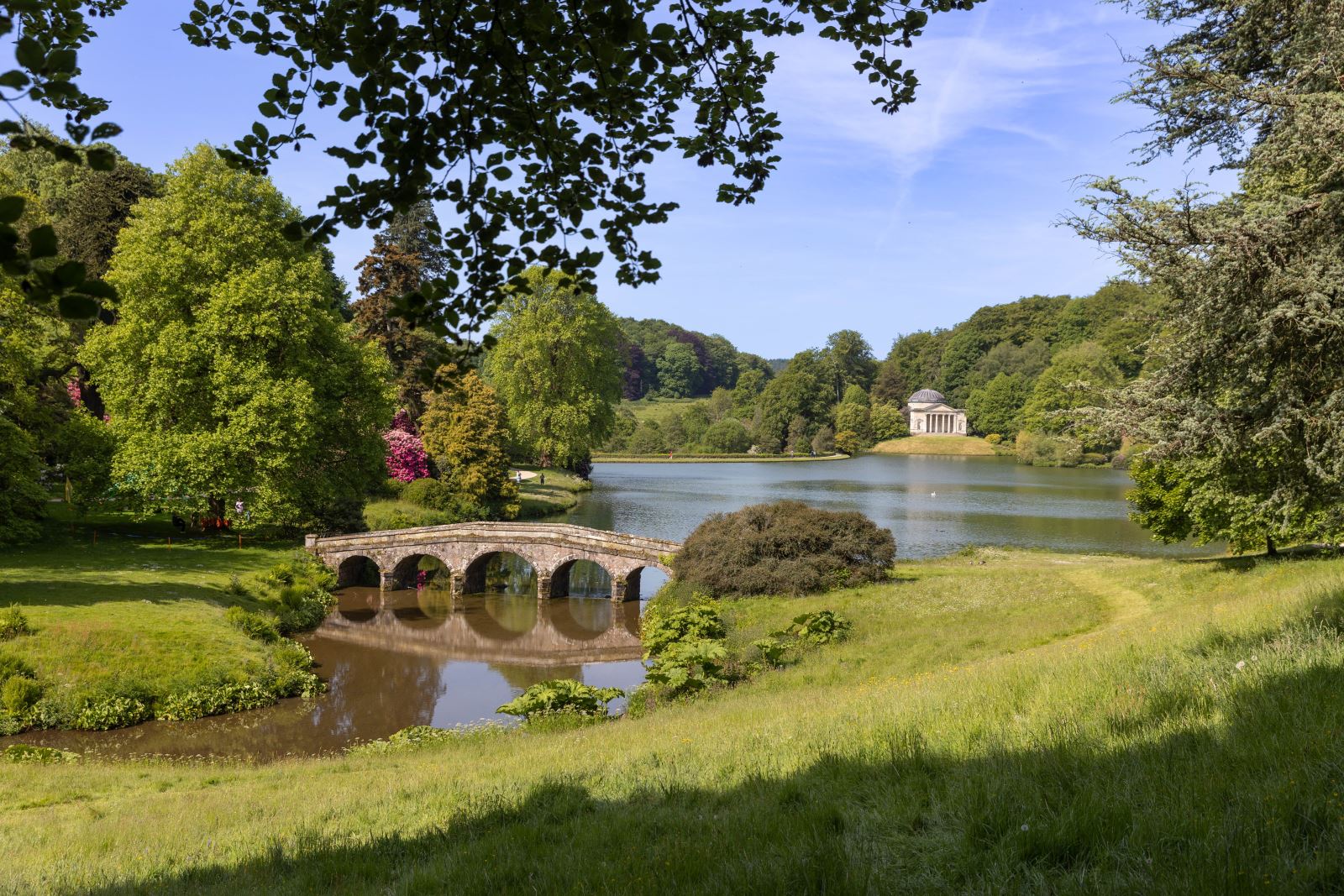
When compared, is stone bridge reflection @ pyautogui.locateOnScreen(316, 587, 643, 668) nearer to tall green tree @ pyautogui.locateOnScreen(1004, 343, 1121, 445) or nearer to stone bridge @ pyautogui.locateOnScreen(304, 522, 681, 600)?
stone bridge @ pyautogui.locateOnScreen(304, 522, 681, 600)

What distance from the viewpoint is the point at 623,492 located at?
59.4m

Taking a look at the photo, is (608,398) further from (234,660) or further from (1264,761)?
(1264,761)

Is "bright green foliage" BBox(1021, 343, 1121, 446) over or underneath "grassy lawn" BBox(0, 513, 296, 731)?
over

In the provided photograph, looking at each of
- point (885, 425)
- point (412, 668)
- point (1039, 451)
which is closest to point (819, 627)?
point (412, 668)

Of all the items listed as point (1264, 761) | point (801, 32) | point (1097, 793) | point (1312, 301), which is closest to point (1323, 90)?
point (1312, 301)

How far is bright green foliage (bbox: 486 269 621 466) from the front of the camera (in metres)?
55.7

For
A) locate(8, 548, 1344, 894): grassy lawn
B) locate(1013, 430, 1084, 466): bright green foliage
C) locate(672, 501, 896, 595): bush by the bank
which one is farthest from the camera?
locate(1013, 430, 1084, 466): bright green foliage

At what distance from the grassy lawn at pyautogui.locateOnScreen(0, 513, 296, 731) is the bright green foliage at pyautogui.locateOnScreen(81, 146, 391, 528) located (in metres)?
2.99

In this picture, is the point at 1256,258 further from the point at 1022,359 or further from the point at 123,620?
the point at 1022,359

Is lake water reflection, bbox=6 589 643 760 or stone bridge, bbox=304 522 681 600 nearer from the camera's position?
lake water reflection, bbox=6 589 643 760

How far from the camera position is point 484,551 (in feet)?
101

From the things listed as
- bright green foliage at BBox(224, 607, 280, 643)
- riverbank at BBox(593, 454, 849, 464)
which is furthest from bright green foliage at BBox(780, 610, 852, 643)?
riverbank at BBox(593, 454, 849, 464)

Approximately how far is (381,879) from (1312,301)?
33.4ft

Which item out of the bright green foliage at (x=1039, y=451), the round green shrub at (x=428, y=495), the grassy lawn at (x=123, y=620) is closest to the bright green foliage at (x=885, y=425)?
the bright green foliage at (x=1039, y=451)
